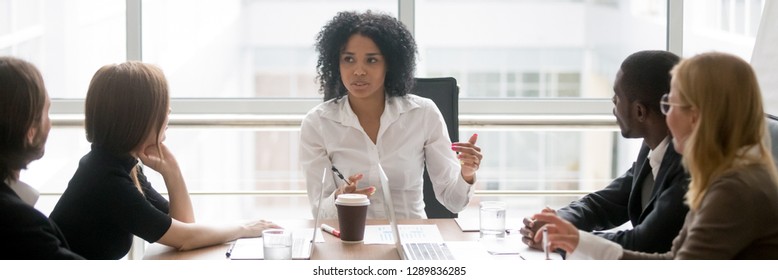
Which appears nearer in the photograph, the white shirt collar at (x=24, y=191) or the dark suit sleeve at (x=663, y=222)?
the white shirt collar at (x=24, y=191)

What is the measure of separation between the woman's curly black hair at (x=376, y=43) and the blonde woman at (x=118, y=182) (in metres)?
0.77

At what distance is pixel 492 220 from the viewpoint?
224 cm

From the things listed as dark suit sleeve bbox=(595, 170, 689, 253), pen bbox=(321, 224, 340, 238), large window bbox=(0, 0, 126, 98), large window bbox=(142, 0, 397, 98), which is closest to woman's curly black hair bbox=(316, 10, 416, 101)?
pen bbox=(321, 224, 340, 238)

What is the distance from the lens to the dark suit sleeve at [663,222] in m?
2.00

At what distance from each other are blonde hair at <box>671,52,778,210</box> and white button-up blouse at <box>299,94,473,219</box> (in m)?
1.07

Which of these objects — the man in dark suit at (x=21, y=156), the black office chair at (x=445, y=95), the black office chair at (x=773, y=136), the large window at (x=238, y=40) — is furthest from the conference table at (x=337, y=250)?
the large window at (x=238, y=40)

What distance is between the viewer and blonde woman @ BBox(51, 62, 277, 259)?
2092 mm

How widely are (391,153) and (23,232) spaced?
1.23 meters

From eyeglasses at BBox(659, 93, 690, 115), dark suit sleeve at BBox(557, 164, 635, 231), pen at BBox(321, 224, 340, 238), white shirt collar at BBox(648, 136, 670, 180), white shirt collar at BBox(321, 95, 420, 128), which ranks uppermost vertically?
eyeglasses at BBox(659, 93, 690, 115)

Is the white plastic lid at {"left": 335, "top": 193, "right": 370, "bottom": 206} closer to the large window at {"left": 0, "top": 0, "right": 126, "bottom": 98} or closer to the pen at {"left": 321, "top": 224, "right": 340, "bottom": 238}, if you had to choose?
the pen at {"left": 321, "top": 224, "right": 340, "bottom": 238}

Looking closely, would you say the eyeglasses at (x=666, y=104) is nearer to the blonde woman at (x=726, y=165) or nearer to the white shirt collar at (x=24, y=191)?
the blonde woman at (x=726, y=165)

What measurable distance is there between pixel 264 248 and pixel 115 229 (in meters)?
0.38

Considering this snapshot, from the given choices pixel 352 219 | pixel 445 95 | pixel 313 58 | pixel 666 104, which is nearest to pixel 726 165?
pixel 666 104

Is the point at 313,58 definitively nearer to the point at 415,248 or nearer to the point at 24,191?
the point at 415,248
